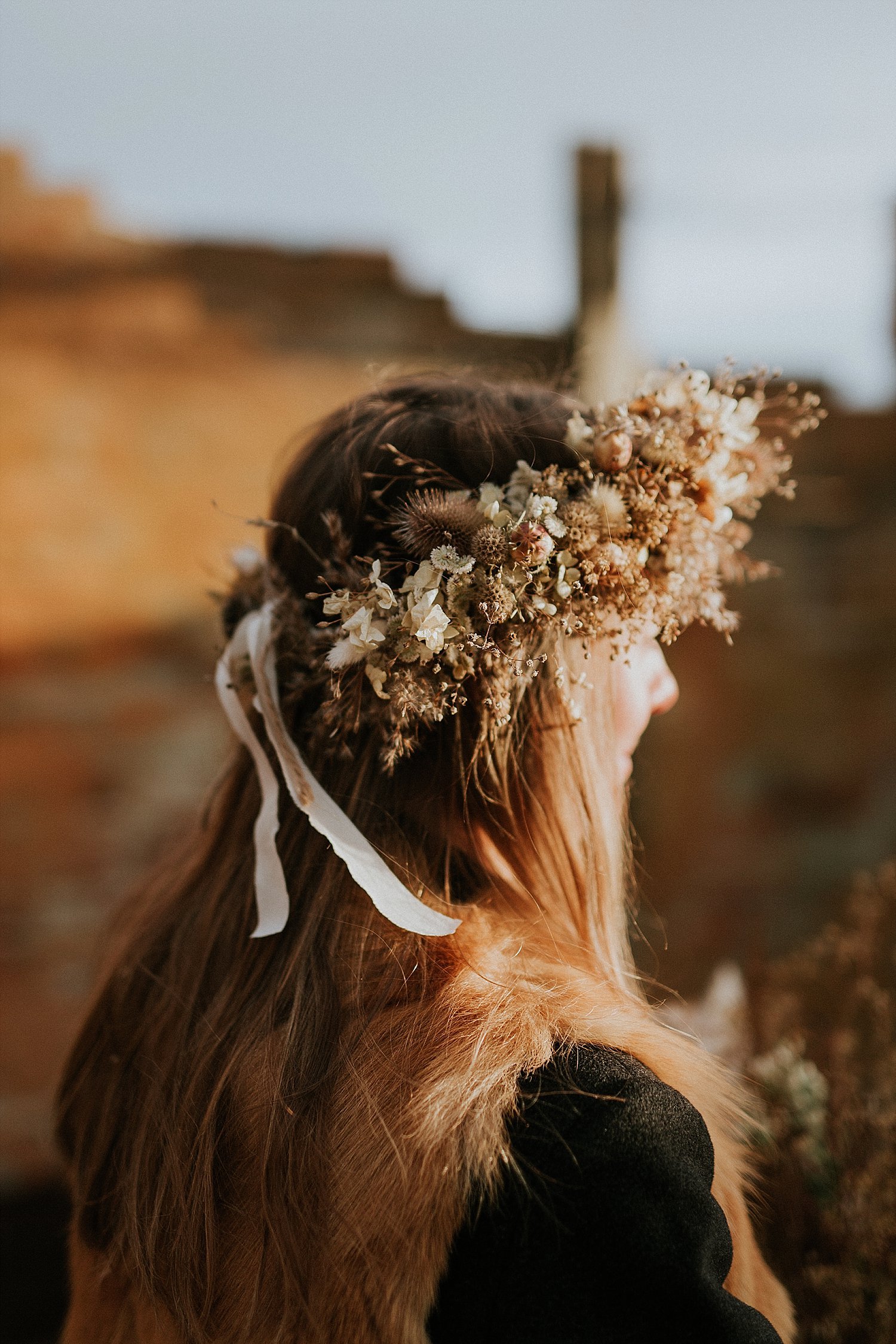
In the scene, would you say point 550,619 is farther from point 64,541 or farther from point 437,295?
point 437,295

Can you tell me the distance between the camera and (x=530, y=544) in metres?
1.07

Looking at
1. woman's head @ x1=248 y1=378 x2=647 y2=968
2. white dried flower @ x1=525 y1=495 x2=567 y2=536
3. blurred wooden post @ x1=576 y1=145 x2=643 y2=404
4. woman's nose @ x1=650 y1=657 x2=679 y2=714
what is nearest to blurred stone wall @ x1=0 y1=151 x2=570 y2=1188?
blurred wooden post @ x1=576 y1=145 x2=643 y2=404

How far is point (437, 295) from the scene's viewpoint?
3172mm

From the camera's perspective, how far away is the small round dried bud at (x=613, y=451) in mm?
1120

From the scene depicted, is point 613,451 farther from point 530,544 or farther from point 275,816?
point 275,816

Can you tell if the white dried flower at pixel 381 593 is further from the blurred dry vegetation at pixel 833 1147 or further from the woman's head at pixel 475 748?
the blurred dry vegetation at pixel 833 1147

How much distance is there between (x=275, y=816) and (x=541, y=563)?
18.4 inches

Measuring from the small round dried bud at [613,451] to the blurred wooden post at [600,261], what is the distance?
7.23ft

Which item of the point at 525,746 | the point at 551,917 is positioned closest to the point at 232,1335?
the point at 551,917

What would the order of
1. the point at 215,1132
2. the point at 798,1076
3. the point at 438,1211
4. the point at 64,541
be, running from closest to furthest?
the point at 438,1211
the point at 215,1132
the point at 798,1076
the point at 64,541

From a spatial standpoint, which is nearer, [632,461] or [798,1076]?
[632,461]

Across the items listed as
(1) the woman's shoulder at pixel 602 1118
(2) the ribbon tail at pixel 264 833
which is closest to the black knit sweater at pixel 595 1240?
(1) the woman's shoulder at pixel 602 1118

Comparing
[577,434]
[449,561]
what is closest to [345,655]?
[449,561]

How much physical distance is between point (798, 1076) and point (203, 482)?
2.41 m
